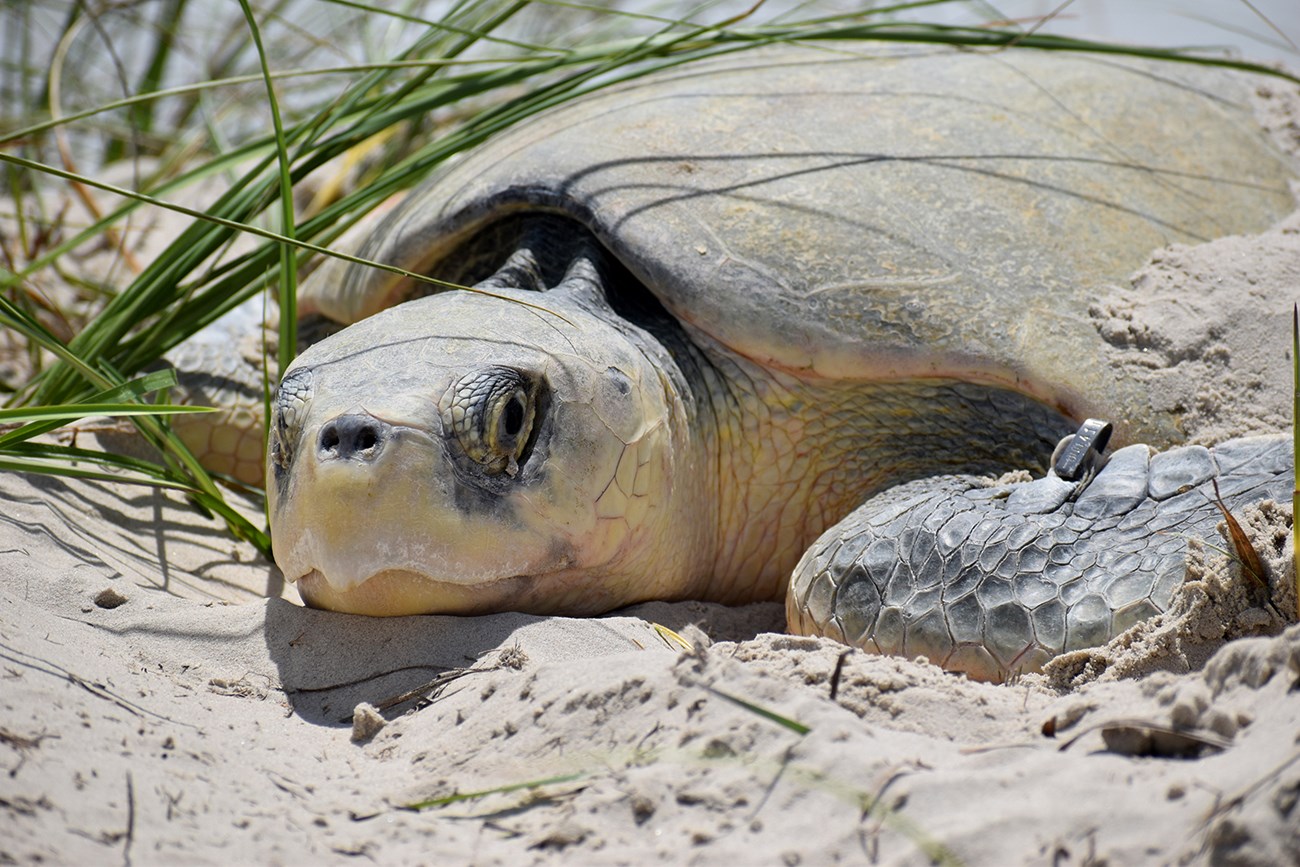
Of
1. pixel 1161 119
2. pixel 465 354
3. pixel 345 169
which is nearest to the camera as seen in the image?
pixel 465 354

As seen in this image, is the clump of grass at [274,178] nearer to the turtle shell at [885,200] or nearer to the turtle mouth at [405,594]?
the turtle shell at [885,200]

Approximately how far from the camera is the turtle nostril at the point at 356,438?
Result: 5.32ft

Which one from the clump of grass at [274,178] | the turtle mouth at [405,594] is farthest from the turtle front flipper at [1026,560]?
the clump of grass at [274,178]

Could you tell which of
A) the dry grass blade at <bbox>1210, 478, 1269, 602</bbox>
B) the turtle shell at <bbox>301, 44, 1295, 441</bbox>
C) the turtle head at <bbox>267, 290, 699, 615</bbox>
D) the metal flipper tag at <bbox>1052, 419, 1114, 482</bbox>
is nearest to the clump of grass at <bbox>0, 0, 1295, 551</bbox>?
the turtle shell at <bbox>301, 44, 1295, 441</bbox>

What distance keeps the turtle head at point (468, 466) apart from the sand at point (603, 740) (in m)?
0.10

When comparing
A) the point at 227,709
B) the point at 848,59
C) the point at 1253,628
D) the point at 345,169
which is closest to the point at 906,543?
the point at 1253,628

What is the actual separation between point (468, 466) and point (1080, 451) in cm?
107

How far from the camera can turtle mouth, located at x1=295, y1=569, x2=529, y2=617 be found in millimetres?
1705

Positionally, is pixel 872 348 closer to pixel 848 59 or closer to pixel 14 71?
pixel 848 59

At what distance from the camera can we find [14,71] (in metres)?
4.88

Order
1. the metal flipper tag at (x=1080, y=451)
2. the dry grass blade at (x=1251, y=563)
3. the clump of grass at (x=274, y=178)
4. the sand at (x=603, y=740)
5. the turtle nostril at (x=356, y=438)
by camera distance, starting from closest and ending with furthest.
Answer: the sand at (x=603, y=740)
the dry grass blade at (x=1251, y=563)
the turtle nostril at (x=356, y=438)
the metal flipper tag at (x=1080, y=451)
the clump of grass at (x=274, y=178)

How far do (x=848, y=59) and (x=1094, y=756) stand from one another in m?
2.20

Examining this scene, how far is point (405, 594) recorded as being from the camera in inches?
67.8

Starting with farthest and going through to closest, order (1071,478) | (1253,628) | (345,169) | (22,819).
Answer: (345,169) < (1071,478) < (1253,628) < (22,819)
